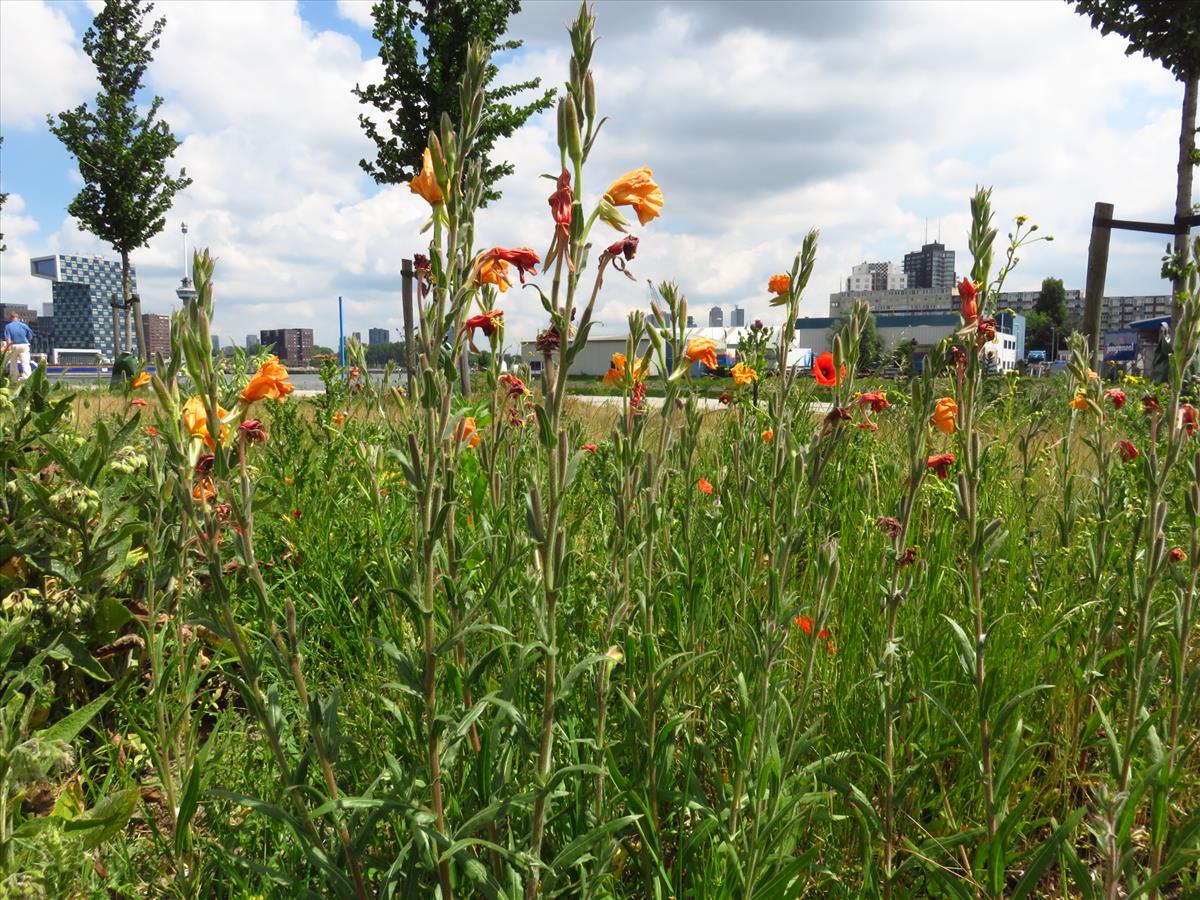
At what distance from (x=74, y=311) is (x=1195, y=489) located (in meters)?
141

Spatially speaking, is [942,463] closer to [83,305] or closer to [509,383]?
[509,383]

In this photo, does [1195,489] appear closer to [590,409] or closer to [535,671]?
[535,671]

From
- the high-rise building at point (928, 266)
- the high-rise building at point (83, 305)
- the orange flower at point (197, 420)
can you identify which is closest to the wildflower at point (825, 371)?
the orange flower at point (197, 420)

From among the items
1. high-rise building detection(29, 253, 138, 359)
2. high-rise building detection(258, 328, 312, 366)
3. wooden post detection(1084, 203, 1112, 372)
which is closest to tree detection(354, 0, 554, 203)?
high-rise building detection(258, 328, 312, 366)

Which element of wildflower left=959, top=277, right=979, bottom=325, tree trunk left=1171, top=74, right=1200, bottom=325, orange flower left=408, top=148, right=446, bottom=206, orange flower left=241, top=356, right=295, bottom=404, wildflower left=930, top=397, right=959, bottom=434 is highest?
tree trunk left=1171, top=74, right=1200, bottom=325

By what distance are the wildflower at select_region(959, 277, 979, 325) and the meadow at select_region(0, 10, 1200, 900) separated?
0.01 meters

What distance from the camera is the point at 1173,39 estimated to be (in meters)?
9.91

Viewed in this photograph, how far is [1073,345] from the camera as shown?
10.5ft

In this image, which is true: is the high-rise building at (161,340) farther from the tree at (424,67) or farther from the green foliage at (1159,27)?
the green foliage at (1159,27)

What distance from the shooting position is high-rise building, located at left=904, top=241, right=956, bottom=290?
465 feet

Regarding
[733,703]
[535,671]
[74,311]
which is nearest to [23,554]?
[535,671]

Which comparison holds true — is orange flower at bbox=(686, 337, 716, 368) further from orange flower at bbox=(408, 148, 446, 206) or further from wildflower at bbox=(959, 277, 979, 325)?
orange flower at bbox=(408, 148, 446, 206)

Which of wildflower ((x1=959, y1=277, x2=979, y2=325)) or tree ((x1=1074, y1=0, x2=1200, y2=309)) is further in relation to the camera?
tree ((x1=1074, y1=0, x2=1200, y2=309))

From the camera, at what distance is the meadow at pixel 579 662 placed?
3.95 feet
